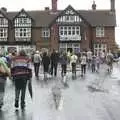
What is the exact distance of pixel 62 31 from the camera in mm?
97312

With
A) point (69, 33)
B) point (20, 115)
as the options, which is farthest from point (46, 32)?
point (20, 115)

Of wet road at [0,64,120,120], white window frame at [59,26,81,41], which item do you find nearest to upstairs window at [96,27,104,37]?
white window frame at [59,26,81,41]

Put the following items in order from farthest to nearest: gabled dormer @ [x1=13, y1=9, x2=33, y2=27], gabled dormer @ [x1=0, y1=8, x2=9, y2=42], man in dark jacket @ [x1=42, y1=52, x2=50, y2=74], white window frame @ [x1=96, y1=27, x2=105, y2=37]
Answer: gabled dormer @ [x1=13, y1=9, x2=33, y2=27] → gabled dormer @ [x1=0, y1=8, x2=9, y2=42] → white window frame @ [x1=96, y1=27, x2=105, y2=37] → man in dark jacket @ [x1=42, y1=52, x2=50, y2=74]

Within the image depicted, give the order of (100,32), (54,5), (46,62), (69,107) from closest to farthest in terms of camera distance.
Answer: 1. (69,107)
2. (46,62)
3. (100,32)
4. (54,5)

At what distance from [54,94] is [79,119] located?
764 cm

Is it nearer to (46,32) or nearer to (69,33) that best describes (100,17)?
(69,33)

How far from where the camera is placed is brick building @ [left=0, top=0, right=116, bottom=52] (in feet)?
315

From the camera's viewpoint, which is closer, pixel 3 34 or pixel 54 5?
pixel 3 34

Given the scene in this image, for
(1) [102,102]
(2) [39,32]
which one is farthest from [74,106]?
(2) [39,32]

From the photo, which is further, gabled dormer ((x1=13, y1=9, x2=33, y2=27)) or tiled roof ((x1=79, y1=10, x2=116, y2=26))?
gabled dormer ((x1=13, y1=9, x2=33, y2=27))

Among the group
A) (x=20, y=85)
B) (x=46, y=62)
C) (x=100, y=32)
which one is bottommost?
(x=20, y=85)

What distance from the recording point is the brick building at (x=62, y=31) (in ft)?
315

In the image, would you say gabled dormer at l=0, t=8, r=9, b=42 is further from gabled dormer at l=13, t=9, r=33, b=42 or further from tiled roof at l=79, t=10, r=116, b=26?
tiled roof at l=79, t=10, r=116, b=26

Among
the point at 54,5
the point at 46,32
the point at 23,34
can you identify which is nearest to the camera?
the point at 46,32
